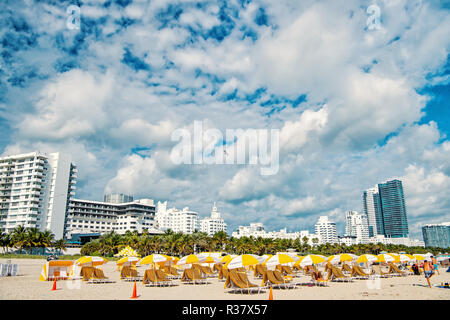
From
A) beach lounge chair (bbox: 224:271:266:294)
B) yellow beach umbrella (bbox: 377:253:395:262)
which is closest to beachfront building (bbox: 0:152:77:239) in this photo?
beach lounge chair (bbox: 224:271:266:294)

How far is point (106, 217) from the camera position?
115m

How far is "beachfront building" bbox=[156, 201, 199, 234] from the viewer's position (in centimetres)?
14075

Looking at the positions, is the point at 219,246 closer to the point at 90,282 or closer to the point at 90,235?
the point at 90,235

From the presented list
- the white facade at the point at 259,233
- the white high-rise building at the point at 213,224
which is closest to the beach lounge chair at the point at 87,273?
the white high-rise building at the point at 213,224

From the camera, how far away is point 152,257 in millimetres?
20672

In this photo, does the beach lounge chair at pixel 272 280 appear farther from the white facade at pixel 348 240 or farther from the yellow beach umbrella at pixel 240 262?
the white facade at pixel 348 240

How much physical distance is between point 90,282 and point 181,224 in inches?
4850

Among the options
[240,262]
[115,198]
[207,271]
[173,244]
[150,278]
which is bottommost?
[207,271]

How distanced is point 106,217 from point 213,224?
51611 millimetres

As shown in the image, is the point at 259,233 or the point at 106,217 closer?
the point at 106,217

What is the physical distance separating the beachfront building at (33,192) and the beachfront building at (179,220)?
2218 inches

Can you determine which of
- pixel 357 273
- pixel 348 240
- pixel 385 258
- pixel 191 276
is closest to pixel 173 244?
pixel 191 276

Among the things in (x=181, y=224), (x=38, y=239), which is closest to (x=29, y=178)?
(x=38, y=239)

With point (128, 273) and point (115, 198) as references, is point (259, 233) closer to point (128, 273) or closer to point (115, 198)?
point (115, 198)
